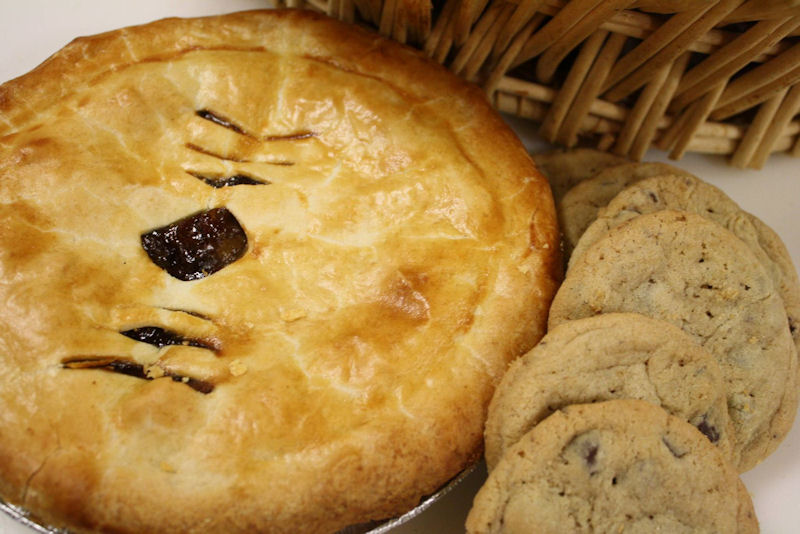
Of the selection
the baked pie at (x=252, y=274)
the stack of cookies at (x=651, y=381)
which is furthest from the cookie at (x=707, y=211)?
the baked pie at (x=252, y=274)

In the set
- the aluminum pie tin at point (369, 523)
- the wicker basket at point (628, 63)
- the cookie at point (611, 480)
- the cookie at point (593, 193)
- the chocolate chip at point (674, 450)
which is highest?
the wicker basket at point (628, 63)

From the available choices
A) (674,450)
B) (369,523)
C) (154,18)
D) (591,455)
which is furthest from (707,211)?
(154,18)

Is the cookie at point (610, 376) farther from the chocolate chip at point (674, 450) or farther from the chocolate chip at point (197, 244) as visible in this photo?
the chocolate chip at point (197, 244)

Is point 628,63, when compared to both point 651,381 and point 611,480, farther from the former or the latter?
point 611,480

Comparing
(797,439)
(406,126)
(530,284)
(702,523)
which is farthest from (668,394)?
(406,126)

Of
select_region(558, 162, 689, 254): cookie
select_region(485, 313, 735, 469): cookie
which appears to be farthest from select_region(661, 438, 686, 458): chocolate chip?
select_region(558, 162, 689, 254): cookie

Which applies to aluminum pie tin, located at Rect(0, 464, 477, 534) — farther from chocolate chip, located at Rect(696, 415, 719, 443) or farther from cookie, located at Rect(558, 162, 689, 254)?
cookie, located at Rect(558, 162, 689, 254)
